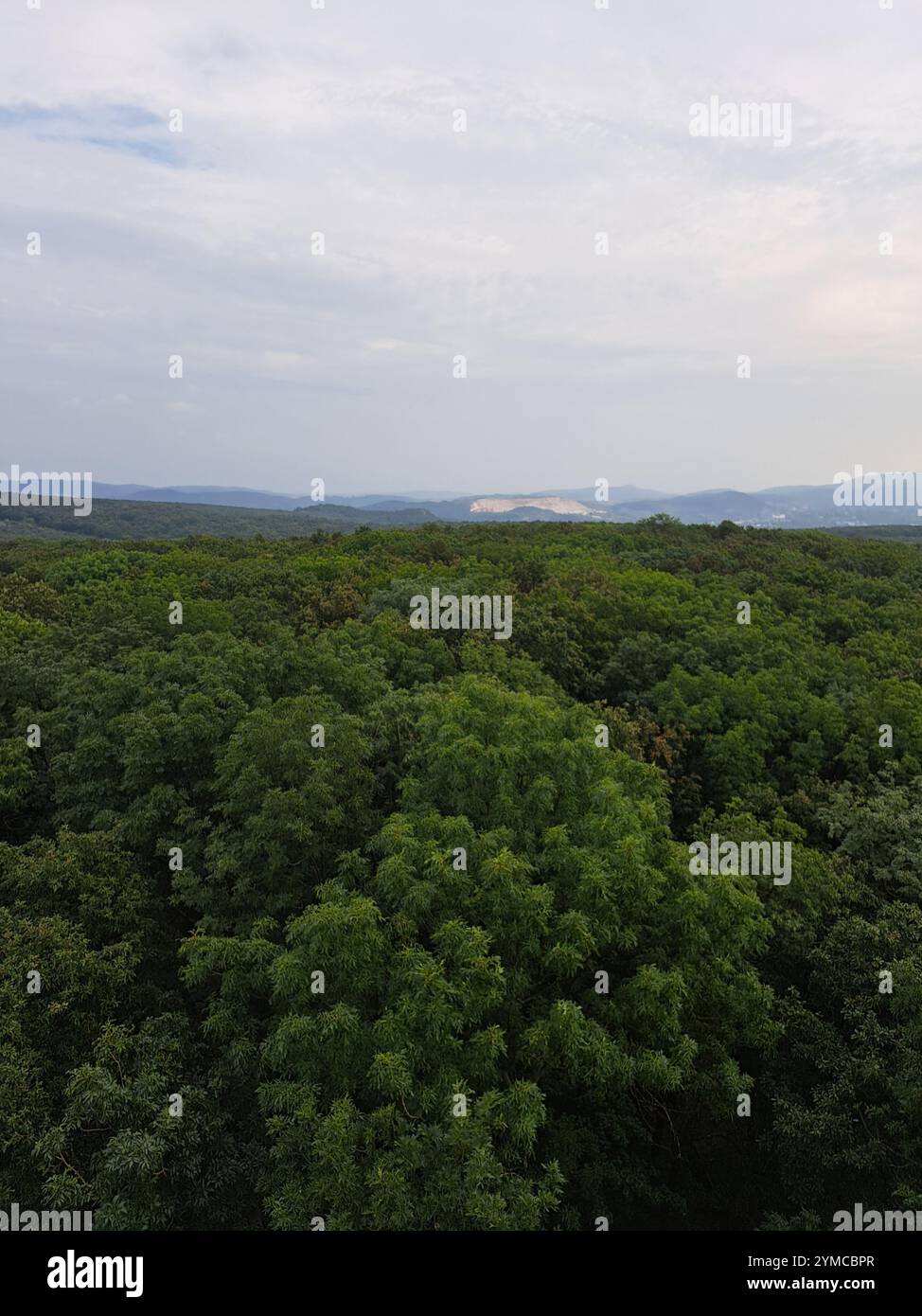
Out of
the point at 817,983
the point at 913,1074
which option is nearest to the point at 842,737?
the point at 817,983

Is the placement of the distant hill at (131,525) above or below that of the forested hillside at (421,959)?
above

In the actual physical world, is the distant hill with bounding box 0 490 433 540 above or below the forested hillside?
above

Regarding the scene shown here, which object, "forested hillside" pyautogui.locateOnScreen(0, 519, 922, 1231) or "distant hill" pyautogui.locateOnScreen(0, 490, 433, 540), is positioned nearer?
"forested hillside" pyautogui.locateOnScreen(0, 519, 922, 1231)

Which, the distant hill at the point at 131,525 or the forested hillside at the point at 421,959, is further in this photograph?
the distant hill at the point at 131,525

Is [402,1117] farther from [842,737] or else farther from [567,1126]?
[842,737]

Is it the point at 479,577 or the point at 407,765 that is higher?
the point at 479,577

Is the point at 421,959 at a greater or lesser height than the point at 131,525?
lesser

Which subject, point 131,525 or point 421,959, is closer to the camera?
point 421,959
